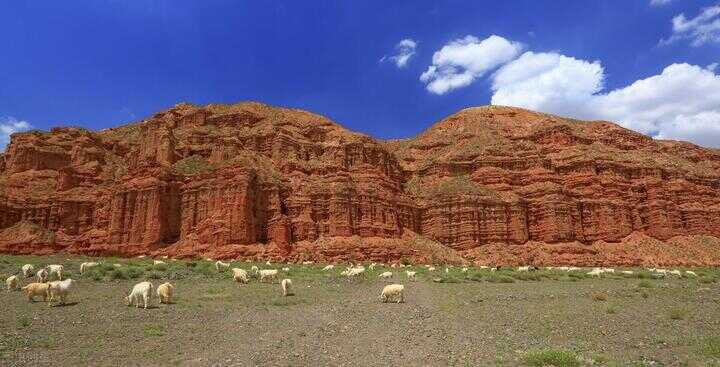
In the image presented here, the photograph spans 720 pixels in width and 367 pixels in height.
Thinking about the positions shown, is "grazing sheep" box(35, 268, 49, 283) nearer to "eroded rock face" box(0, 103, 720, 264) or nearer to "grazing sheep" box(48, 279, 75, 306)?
"grazing sheep" box(48, 279, 75, 306)

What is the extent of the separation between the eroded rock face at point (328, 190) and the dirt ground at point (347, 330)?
48040mm

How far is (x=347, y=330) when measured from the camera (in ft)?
51.6

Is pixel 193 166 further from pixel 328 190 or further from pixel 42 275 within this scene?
pixel 42 275

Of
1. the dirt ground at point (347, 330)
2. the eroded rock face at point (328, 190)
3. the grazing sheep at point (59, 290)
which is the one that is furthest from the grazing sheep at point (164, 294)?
the eroded rock face at point (328, 190)

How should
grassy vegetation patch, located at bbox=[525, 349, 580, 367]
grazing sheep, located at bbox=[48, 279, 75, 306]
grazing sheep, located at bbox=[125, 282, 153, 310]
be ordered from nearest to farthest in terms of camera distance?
grassy vegetation patch, located at bbox=[525, 349, 580, 367] → grazing sheep, located at bbox=[125, 282, 153, 310] → grazing sheep, located at bbox=[48, 279, 75, 306]

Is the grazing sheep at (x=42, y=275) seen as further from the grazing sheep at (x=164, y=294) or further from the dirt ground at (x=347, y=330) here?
the grazing sheep at (x=164, y=294)

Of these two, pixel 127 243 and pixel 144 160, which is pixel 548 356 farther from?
pixel 144 160

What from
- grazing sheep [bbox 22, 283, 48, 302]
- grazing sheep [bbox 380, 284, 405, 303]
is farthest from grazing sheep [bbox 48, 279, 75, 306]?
grazing sheep [bbox 380, 284, 405, 303]

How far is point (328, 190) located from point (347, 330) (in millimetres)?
63900

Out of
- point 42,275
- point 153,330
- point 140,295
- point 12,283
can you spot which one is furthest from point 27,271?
point 153,330

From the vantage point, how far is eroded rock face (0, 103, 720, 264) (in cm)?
7494

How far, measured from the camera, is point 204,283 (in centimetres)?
2900

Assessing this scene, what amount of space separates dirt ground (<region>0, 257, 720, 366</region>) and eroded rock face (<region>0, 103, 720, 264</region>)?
4804 cm

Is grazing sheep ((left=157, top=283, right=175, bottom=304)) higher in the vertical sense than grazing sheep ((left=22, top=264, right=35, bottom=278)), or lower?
lower
